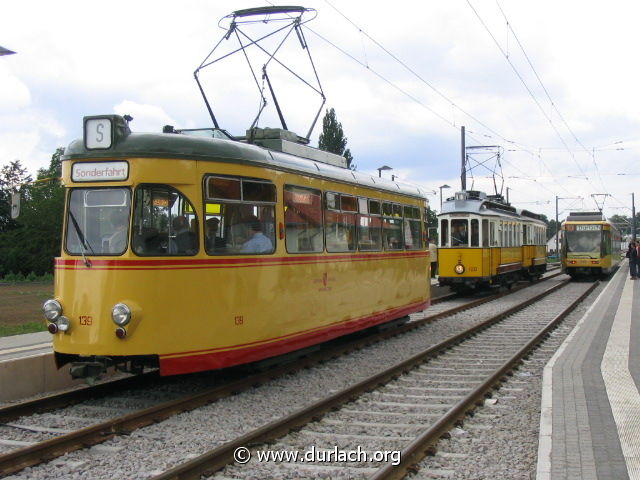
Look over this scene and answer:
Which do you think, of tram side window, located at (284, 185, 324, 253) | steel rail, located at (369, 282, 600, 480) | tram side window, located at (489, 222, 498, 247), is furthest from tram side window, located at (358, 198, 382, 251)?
tram side window, located at (489, 222, 498, 247)

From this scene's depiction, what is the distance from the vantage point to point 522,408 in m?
7.98

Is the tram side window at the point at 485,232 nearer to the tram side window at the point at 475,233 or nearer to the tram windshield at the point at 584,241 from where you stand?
the tram side window at the point at 475,233

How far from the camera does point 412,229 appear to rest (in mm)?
15008

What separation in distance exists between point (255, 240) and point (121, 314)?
6.52ft

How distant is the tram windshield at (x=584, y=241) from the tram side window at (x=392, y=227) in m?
22.7

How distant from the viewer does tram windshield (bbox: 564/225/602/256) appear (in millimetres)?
34156

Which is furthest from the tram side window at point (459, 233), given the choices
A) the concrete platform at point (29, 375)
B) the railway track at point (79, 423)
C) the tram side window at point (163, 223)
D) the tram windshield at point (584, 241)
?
the tram side window at point (163, 223)

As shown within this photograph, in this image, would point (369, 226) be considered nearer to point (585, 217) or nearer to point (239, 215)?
point (239, 215)

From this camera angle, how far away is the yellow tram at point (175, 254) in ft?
25.3

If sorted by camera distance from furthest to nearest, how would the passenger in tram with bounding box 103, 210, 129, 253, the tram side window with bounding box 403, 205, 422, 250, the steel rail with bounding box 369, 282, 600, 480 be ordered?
1. the tram side window with bounding box 403, 205, 422, 250
2. the passenger in tram with bounding box 103, 210, 129, 253
3. the steel rail with bounding box 369, 282, 600, 480

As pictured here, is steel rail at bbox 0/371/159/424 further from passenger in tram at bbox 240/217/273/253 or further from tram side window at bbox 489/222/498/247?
tram side window at bbox 489/222/498/247

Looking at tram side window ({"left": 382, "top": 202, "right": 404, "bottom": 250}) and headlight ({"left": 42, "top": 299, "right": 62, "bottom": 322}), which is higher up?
tram side window ({"left": 382, "top": 202, "right": 404, "bottom": 250})

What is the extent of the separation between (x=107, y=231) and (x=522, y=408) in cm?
491

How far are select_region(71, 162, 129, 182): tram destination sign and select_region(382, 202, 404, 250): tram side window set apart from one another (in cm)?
624
